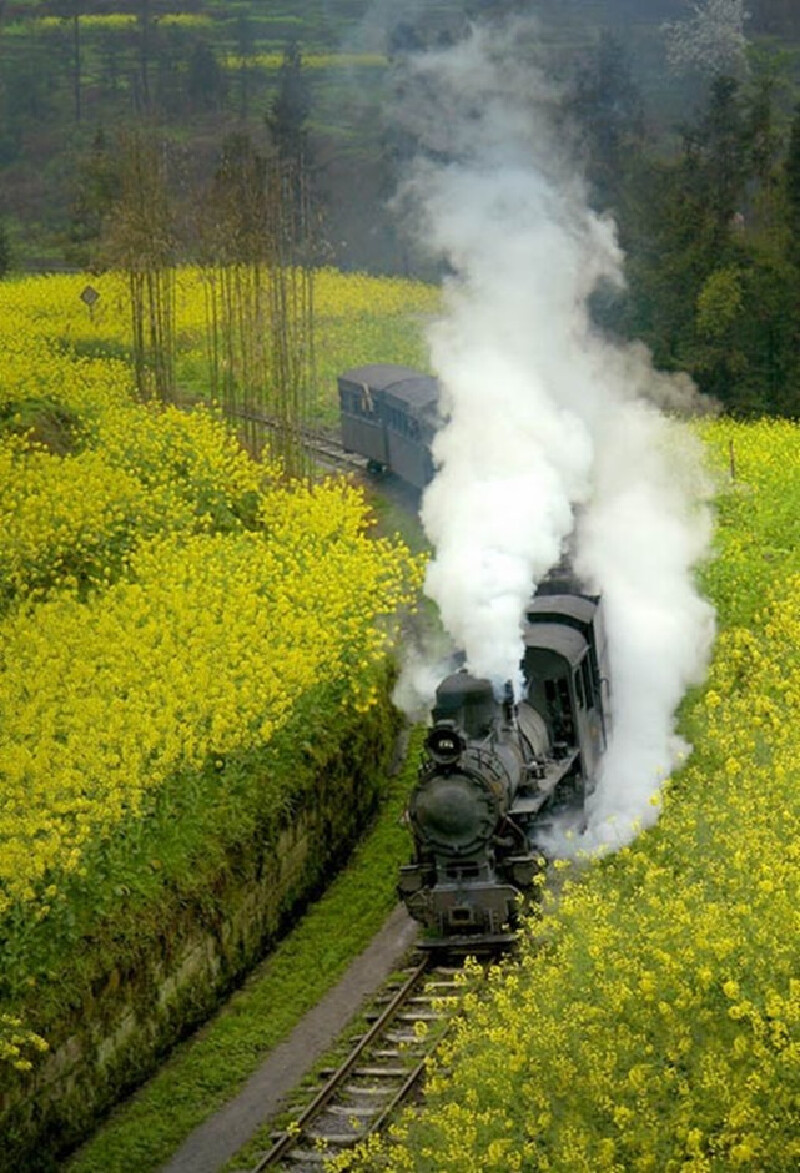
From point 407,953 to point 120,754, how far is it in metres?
4.14

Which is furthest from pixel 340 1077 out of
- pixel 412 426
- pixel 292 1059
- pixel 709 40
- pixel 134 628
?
pixel 709 40

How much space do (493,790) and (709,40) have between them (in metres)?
50.2

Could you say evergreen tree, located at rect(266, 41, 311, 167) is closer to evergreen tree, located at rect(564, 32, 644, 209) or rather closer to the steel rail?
evergreen tree, located at rect(564, 32, 644, 209)

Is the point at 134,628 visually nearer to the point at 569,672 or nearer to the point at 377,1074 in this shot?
the point at 569,672

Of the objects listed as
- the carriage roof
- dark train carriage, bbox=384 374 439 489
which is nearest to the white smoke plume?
the carriage roof

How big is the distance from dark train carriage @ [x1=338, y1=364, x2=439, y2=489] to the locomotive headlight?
17968 millimetres

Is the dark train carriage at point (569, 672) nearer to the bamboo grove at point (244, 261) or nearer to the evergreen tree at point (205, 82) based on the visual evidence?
the bamboo grove at point (244, 261)

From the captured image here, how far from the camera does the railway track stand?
17.0 m

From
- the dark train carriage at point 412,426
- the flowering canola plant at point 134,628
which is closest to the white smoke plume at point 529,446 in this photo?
the dark train carriage at point 412,426

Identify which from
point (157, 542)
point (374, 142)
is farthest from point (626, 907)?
point (374, 142)

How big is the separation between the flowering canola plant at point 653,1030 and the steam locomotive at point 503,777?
764 mm

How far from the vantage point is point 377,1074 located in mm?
18344

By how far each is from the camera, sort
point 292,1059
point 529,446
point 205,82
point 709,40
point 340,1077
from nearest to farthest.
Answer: point 340,1077 → point 292,1059 → point 529,446 → point 709,40 → point 205,82

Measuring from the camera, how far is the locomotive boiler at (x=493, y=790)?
18797mm
